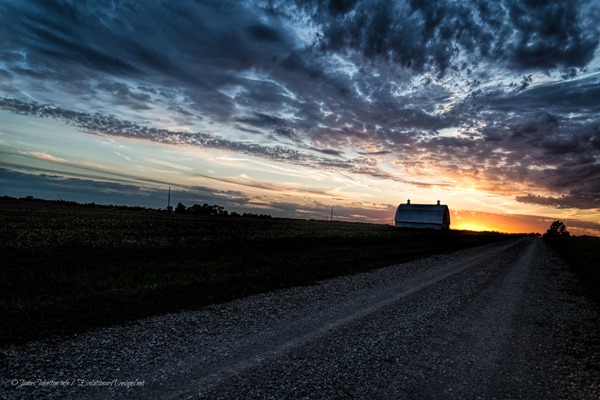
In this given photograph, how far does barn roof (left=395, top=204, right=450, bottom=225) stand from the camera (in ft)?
311

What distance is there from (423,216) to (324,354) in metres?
97.9

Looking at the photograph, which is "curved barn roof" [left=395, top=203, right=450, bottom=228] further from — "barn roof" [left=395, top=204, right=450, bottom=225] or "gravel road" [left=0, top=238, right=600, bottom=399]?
"gravel road" [left=0, top=238, right=600, bottom=399]

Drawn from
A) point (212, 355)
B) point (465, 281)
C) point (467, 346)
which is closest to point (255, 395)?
point (212, 355)

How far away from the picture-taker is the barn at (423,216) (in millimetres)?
94500

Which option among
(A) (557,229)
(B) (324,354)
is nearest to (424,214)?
(B) (324,354)

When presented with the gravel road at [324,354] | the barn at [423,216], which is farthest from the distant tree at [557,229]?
the gravel road at [324,354]

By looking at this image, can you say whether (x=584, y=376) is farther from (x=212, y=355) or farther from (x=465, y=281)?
(x=465, y=281)

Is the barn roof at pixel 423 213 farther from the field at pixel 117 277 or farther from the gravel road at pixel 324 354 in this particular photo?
the gravel road at pixel 324 354

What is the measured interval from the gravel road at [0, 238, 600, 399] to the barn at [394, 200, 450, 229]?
87.4m

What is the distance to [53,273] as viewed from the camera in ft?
41.2

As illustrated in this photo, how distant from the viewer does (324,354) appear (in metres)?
7.01

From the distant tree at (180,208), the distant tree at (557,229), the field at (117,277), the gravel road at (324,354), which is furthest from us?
the distant tree at (557,229)

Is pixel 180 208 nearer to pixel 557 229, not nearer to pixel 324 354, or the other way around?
pixel 324 354

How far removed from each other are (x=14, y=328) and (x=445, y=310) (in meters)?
12.1
